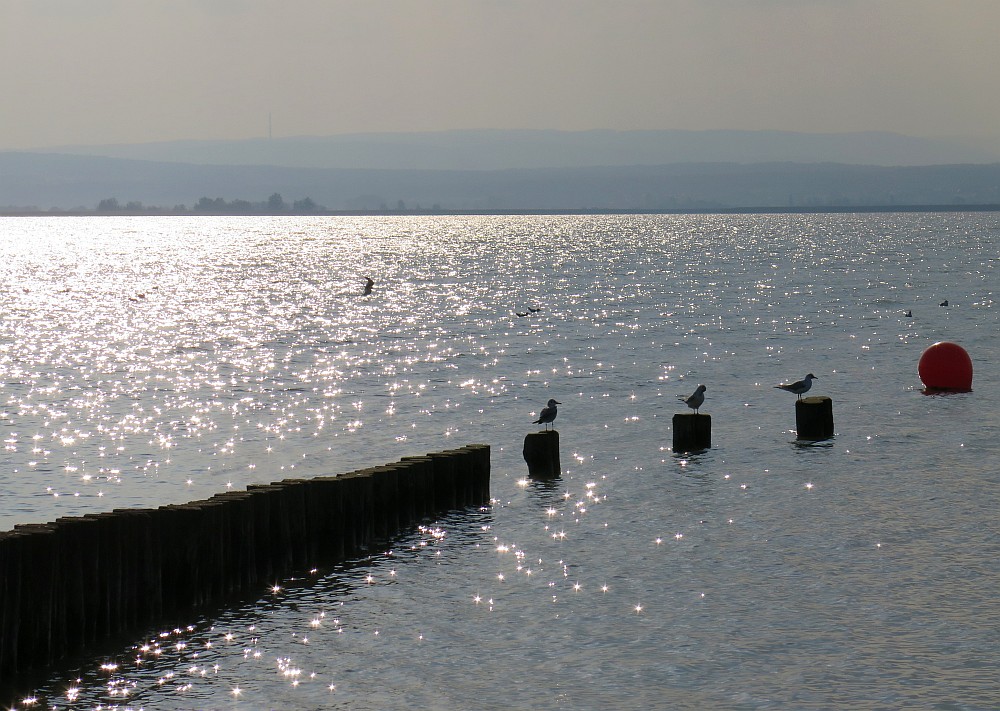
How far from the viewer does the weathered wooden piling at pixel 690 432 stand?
88.1 ft

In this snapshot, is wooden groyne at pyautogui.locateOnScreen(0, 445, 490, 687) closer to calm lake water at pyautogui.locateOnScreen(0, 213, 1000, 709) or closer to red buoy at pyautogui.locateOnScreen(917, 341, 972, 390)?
calm lake water at pyautogui.locateOnScreen(0, 213, 1000, 709)

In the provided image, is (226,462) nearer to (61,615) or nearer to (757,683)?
(61,615)

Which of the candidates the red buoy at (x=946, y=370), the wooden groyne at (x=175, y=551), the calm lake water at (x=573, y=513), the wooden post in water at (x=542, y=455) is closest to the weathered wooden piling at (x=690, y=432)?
the calm lake water at (x=573, y=513)

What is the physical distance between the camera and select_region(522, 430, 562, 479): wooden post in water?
2409cm

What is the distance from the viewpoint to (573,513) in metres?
21.0

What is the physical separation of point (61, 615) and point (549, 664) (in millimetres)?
5316

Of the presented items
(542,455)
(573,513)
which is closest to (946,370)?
(542,455)

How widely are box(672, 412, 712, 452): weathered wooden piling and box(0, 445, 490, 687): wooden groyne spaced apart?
825cm

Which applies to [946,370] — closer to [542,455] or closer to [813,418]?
[813,418]

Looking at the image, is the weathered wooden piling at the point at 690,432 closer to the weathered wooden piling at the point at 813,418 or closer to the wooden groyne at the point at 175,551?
the weathered wooden piling at the point at 813,418

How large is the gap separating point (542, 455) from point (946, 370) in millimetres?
18567

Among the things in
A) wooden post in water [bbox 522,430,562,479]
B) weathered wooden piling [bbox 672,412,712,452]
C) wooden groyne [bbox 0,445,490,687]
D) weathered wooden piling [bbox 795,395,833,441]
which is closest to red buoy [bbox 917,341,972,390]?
weathered wooden piling [bbox 795,395,833,441]

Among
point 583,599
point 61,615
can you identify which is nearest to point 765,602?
point 583,599

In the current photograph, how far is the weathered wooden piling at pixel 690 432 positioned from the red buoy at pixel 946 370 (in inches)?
539
